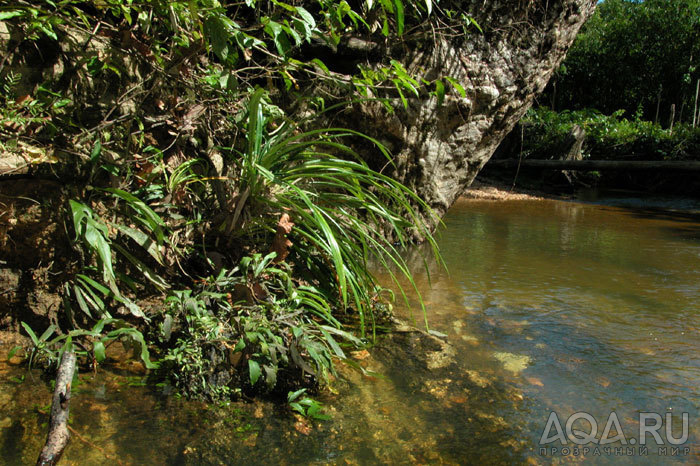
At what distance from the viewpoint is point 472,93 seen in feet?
11.0

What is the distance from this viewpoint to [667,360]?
189 centimetres

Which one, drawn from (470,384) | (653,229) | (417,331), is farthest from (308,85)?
(653,229)

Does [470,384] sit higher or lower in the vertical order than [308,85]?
lower

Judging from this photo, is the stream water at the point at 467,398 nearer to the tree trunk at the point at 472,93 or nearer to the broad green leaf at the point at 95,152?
the broad green leaf at the point at 95,152

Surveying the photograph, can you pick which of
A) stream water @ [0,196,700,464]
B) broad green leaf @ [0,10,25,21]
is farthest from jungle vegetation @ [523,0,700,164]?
broad green leaf @ [0,10,25,21]

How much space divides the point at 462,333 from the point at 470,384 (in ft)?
1.56

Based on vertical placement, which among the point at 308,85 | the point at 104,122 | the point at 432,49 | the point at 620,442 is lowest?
the point at 620,442

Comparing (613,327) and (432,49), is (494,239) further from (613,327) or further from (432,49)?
(613,327)

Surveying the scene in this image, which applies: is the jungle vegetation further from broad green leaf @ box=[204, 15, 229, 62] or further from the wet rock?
broad green leaf @ box=[204, 15, 229, 62]

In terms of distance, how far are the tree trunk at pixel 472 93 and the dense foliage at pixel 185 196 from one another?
1.02 m

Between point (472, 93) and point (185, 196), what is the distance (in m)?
2.16

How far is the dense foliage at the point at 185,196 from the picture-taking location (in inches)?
58.4

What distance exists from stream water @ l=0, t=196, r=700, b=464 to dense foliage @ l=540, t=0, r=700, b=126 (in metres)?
18.2

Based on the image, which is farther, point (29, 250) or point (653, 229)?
point (653, 229)
